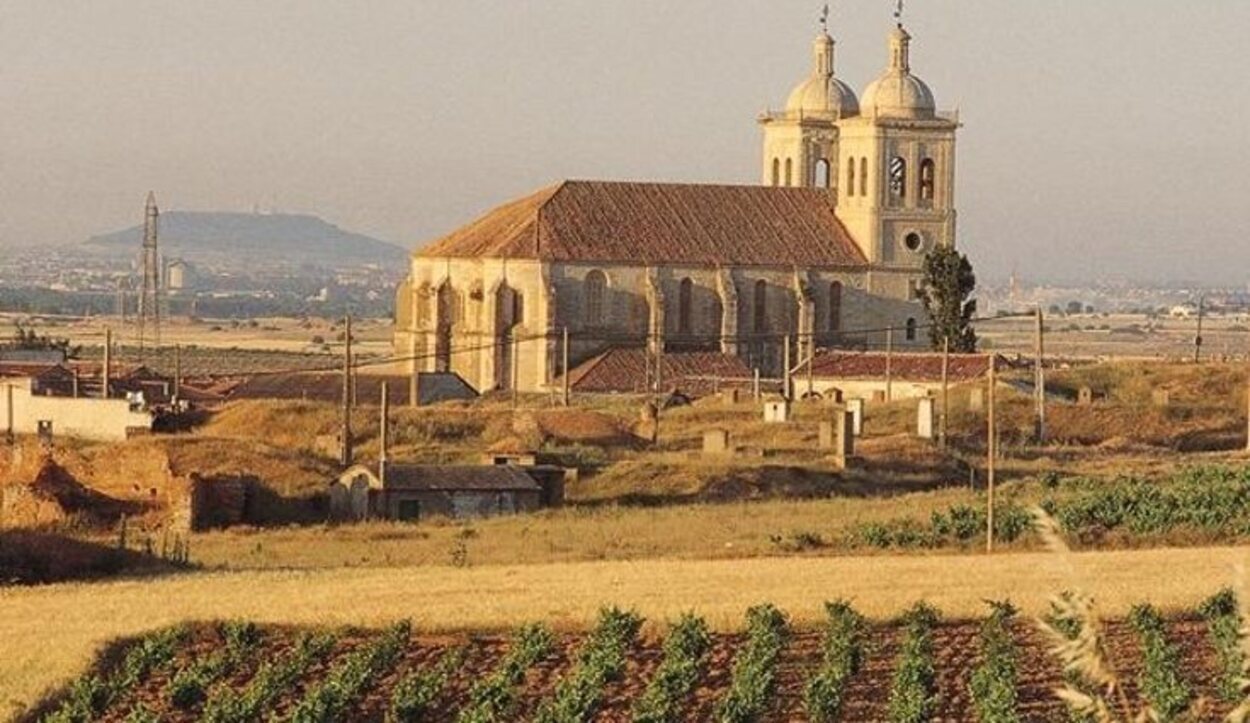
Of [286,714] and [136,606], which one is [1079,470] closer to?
[136,606]

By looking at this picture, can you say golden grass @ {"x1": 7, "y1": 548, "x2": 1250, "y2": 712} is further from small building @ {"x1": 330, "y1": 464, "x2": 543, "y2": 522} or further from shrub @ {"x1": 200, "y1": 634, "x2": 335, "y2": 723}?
small building @ {"x1": 330, "y1": 464, "x2": 543, "y2": 522}

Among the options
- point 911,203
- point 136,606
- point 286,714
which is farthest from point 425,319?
point 286,714

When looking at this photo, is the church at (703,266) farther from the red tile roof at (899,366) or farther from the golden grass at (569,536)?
the golden grass at (569,536)

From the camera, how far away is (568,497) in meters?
50.0

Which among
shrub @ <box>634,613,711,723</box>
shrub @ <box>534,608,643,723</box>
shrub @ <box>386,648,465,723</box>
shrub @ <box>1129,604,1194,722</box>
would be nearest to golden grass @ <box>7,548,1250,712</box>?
shrub @ <box>1129,604,1194,722</box>

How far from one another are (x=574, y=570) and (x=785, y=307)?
54844mm

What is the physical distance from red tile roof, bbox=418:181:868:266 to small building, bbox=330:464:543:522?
36029mm

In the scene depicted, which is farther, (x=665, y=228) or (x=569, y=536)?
(x=665, y=228)

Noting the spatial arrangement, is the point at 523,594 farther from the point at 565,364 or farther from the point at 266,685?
the point at 565,364

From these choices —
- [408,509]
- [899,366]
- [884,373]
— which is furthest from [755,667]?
[899,366]

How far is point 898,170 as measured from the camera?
299 ft

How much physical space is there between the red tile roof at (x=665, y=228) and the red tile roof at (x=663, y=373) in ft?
13.9

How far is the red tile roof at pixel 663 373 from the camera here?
79.2 metres

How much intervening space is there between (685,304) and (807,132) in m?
11.8
